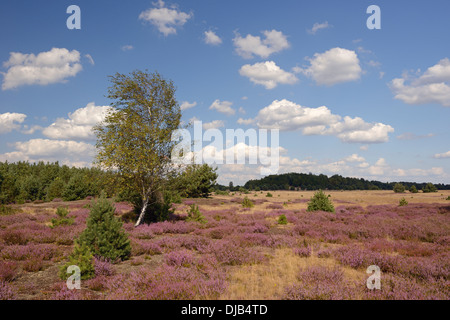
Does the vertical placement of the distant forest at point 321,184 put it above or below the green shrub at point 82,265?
below

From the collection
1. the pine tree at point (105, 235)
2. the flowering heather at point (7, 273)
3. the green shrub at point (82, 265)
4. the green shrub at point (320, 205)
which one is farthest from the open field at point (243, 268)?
Answer: the green shrub at point (320, 205)

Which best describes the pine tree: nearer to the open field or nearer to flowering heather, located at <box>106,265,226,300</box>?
the open field

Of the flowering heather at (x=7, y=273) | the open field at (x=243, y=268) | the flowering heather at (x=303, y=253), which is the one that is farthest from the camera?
the flowering heather at (x=303, y=253)

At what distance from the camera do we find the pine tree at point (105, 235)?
855cm

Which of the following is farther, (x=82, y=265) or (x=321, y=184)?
(x=321, y=184)

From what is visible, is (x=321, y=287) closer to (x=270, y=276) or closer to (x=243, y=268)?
(x=270, y=276)

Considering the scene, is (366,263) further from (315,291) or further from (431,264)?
(315,291)

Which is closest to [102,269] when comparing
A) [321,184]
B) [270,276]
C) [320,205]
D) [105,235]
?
[105,235]

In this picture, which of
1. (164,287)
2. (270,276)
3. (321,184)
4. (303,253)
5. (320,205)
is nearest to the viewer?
(164,287)

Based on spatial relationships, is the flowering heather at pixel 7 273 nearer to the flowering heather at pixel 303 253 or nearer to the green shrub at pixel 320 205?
the flowering heather at pixel 303 253

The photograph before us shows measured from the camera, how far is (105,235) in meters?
8.68

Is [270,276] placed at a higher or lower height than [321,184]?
higher

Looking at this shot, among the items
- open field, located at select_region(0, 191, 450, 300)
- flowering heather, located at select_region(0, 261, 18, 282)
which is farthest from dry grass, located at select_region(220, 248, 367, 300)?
flowering heather, located at select_region(0, 261, 18, 282)
